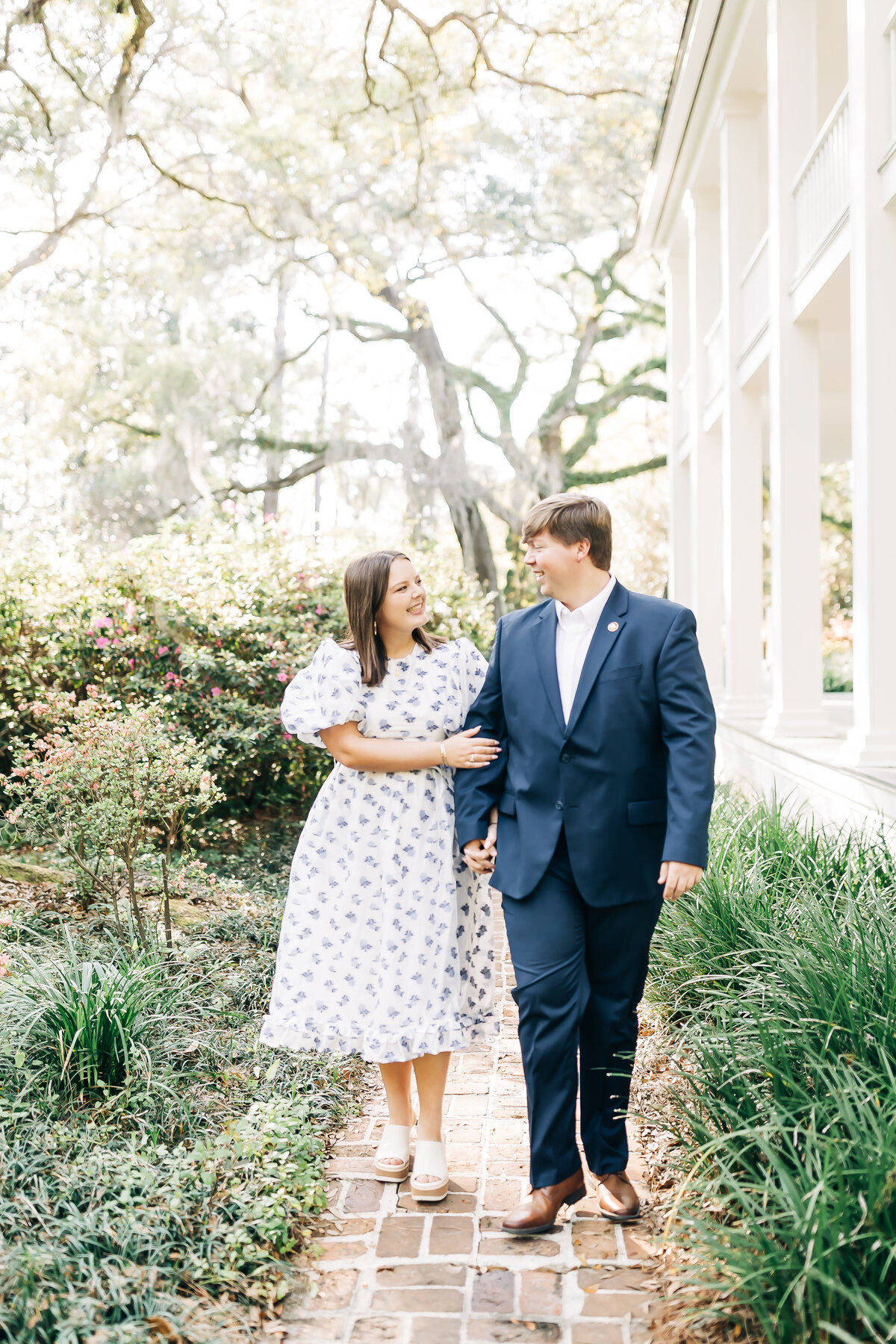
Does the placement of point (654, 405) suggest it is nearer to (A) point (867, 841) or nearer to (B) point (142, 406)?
(B) point (142, 406)

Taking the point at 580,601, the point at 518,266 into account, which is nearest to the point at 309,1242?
the point at 580,601

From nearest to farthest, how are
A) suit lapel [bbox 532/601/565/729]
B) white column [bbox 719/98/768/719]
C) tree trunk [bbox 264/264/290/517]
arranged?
suit lapel [bbox 532/601/565/729]
white column [bbox 719/98/768/719]
tree trunk [bbox 264/264/290/517]

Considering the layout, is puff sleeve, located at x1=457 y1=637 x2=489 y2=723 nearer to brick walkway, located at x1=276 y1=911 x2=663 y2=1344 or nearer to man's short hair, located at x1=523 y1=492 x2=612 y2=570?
man's short hair, located at x1=523 y1=492 x2=612 y2=570

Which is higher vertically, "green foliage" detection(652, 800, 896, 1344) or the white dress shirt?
the white dress shirt

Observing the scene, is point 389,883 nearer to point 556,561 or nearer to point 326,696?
point 326,696

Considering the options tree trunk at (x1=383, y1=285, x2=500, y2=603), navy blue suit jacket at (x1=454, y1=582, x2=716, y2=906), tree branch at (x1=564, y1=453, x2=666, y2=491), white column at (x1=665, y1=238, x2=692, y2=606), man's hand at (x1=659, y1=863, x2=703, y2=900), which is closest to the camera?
man's hand at (x1=659, y1=863, x2=703, y2=900)

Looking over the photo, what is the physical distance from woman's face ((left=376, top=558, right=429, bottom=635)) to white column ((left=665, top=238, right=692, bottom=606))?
11517 millimetres

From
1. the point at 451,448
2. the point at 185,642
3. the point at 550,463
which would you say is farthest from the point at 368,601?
the point at 550,463

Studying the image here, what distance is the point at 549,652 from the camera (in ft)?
10.5


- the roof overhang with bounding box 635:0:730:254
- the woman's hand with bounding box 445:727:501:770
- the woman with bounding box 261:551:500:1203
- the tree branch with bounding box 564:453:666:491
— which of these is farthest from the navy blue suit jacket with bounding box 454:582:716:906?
the tree branch with bounding box 564:453:666:491

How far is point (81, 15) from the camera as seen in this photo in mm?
11117

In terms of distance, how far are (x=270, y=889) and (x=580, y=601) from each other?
4386mm

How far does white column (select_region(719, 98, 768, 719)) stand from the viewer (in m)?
10.3

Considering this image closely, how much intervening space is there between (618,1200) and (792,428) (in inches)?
249
